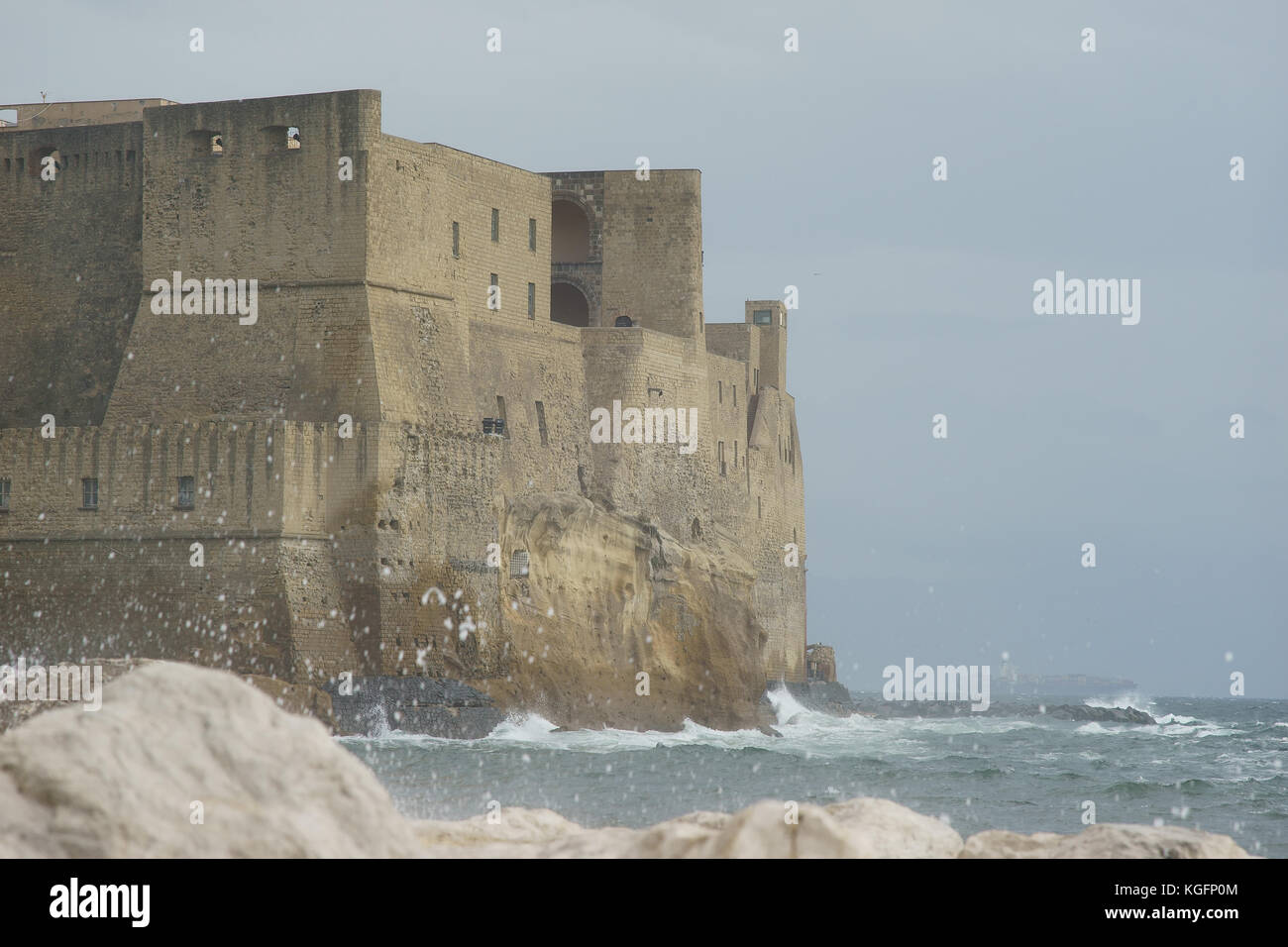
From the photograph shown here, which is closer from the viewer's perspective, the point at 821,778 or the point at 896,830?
the point at 896,830

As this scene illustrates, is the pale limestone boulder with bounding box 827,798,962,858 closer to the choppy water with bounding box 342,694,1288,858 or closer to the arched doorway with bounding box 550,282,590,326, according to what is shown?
the choppy water with bounding box 342,694,1288,858

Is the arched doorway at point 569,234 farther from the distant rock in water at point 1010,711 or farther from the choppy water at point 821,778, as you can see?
the distant rock in water at point 1010,711

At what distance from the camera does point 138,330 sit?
38.8 metres

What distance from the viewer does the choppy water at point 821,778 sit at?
24922 millimetres

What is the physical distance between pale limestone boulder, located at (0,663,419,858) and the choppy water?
11.1 meters

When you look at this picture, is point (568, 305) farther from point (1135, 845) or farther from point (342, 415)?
point (1135, 845)

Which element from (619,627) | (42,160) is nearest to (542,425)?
(619,627)

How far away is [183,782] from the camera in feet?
26.1

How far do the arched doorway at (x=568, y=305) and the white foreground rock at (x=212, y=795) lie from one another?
42.0 meters

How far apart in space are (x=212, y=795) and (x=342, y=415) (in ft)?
95.8

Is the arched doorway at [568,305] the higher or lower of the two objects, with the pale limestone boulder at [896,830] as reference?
higher

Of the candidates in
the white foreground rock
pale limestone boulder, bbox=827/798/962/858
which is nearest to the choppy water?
pale limestone boulder, bbox=827/798/962/858

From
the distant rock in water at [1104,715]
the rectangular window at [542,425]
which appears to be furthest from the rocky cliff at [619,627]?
the distant rock in water at [1104,715]

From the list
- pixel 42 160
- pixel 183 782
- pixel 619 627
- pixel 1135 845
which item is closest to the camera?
pixel 183 782
